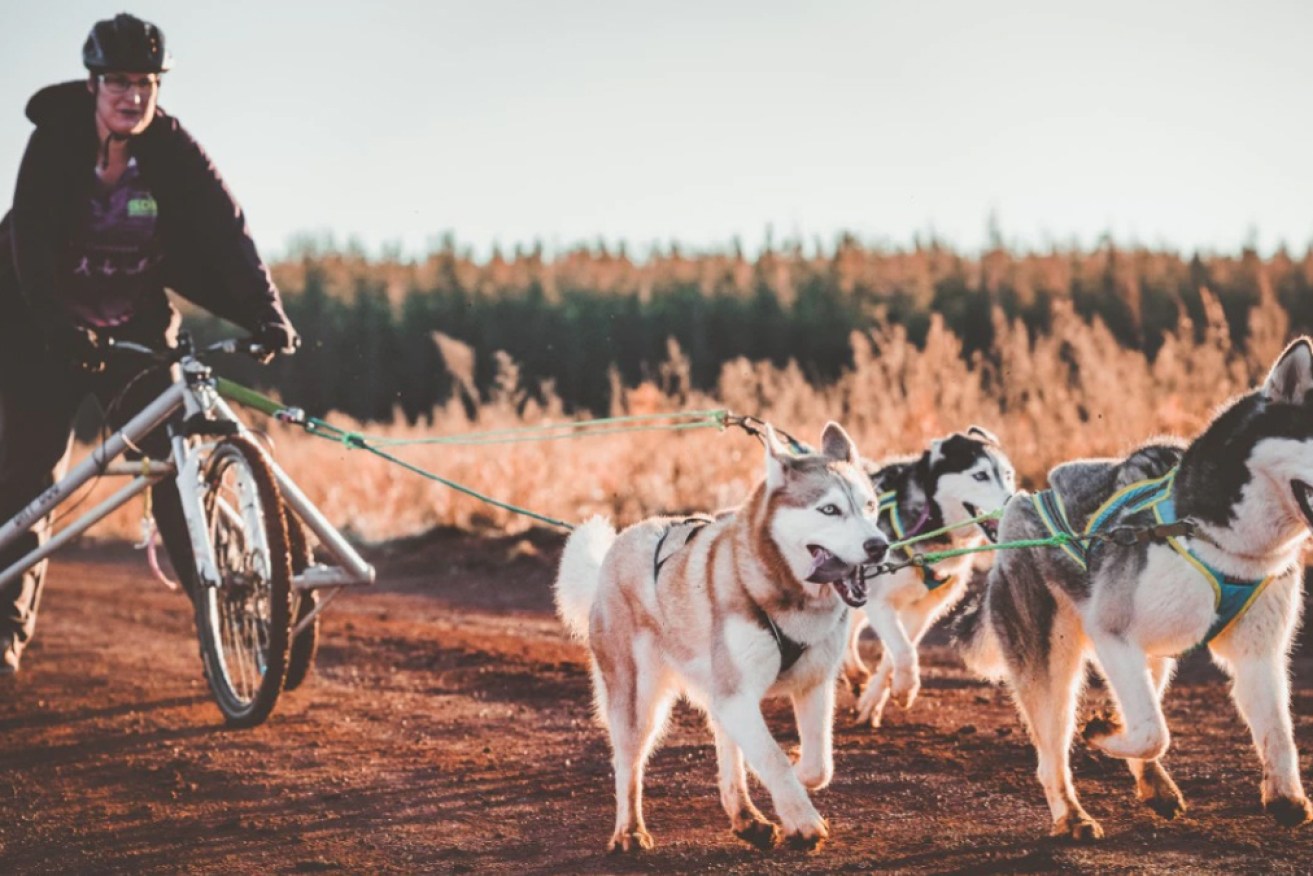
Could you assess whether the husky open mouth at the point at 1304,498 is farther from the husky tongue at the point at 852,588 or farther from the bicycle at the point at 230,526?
the bicycle at the point at 230,526

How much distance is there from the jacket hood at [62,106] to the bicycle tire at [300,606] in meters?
1.96

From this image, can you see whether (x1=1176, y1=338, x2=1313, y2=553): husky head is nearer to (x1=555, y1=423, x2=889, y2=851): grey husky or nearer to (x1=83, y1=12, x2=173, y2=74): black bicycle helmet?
(x1=555, y1=423, x2=889, y2=851): grey husky

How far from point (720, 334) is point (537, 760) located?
73.1 feet

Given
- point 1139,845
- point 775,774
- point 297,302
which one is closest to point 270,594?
point 775,774

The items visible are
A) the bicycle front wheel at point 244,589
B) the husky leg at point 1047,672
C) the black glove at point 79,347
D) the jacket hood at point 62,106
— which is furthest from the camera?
the jacket hood at point 62,106

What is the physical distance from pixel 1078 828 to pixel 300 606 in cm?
363

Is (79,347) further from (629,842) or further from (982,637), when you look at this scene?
(982,637)

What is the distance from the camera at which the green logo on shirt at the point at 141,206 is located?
7141mm

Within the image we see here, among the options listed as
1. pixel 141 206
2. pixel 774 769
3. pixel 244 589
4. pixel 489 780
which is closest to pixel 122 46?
pixel 141 206

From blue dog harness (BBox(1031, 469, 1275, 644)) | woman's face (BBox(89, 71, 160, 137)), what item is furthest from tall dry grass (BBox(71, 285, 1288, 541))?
blue dog harness (BBox(1031, 469, 1275, 644))

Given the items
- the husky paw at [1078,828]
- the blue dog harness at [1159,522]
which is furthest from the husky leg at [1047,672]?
the blue dog harness at [1159,522]

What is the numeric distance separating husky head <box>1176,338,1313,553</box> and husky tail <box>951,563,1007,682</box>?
91cm

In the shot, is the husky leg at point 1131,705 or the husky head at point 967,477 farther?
the husky head at point 967,477

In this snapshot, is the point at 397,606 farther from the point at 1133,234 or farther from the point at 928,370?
the point at 1133,234
